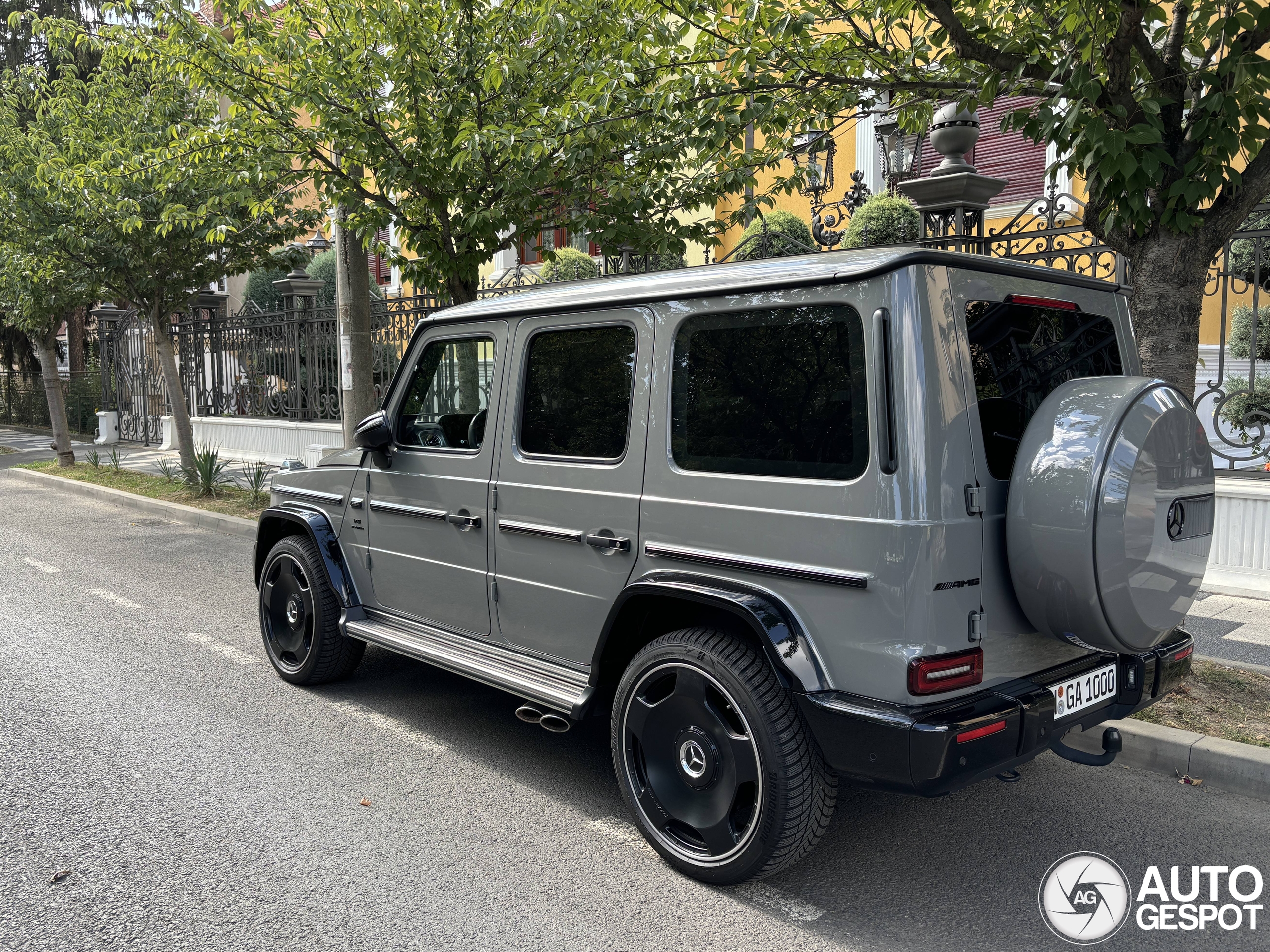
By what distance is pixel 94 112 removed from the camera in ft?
39.3

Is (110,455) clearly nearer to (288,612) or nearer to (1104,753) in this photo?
(288,612)

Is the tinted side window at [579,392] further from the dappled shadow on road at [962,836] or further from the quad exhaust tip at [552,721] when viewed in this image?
the dappled shadow on road at [962,836]

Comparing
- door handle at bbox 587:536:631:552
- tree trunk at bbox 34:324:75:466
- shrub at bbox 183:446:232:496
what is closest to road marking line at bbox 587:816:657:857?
door handle at bbox 587:536:631:552

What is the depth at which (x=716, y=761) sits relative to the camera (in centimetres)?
325

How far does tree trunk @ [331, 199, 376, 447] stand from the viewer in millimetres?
9859

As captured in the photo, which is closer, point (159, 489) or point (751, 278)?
point (751, 278)

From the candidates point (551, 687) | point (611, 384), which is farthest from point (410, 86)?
point (551, 687)

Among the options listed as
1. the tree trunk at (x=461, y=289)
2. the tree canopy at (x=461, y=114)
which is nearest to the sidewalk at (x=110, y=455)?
the tree trunk at (x=461, y=289)

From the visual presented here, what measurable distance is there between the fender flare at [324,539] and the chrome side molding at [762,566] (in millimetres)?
2164

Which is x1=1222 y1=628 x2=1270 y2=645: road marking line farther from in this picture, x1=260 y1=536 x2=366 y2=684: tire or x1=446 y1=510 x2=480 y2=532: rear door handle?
x1=260 y1=536 x2=366 y2=684: tire

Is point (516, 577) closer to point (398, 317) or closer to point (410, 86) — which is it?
point (410, 86)

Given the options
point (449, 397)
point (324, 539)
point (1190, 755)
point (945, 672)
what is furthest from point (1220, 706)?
point (324, 539)

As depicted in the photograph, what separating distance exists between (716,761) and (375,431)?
91.6 inches

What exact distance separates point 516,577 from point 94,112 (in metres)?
11.1
